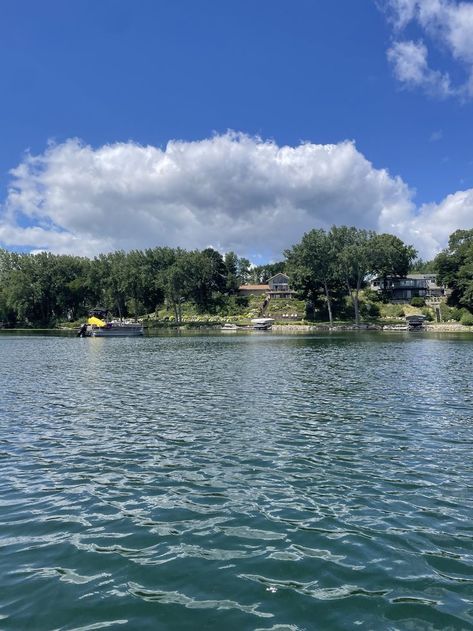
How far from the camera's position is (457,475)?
40.6 ft

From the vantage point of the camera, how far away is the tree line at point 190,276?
128625 mm

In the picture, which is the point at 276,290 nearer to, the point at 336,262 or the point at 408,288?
the point at 408,288

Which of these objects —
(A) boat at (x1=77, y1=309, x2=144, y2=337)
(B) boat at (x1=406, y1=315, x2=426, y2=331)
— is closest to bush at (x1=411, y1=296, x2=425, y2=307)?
(B) boat at (x1=406, y1=315, x2=426, y2=331)

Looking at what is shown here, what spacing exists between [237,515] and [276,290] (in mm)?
167165

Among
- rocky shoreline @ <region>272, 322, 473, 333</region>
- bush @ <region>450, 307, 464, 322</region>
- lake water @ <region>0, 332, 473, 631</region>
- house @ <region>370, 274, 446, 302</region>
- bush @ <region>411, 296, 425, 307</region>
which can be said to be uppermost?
house @ <region>370, 274, 446, 302</region>

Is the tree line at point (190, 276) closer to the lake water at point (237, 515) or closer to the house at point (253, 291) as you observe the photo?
the house at point (253, 291)

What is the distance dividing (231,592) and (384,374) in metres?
27.3

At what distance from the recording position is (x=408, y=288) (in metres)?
153

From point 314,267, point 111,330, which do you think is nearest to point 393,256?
point 314,267

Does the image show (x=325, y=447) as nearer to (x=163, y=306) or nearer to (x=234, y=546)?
(x=234, y=546)

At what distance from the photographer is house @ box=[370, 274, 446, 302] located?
15188cm

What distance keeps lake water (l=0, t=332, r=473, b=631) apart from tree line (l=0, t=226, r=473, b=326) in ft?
356

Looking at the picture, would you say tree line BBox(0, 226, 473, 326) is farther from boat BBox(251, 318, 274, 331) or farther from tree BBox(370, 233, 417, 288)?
boat BBox(251, 318, 274, 331)

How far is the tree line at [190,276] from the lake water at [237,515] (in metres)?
109
